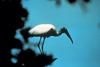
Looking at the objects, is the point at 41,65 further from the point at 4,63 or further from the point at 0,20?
the point at 0,20

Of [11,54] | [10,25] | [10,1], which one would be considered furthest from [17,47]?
[10,1]

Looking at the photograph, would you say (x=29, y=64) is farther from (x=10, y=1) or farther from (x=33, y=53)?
(x=10, y=1)

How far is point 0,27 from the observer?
231 cm

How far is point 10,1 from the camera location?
2285mm

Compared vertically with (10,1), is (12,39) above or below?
below

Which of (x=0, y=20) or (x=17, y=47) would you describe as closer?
(x=17, y=47)

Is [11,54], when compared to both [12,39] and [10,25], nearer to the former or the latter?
[12,39]

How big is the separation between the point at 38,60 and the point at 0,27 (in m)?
0.49

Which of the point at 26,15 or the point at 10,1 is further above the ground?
the point at 10,1

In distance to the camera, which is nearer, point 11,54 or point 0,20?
point 11,54

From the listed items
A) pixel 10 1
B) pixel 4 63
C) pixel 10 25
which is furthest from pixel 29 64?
pixel 10 1

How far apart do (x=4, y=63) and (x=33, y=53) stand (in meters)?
0.29

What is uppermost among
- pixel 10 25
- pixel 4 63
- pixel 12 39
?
pixel 10 25

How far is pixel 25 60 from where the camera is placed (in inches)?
93.5
